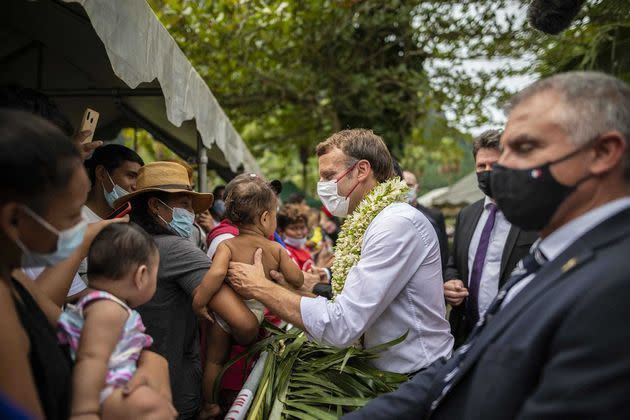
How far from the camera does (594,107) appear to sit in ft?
5.79

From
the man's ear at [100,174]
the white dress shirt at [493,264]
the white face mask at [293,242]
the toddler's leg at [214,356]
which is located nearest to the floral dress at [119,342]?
the toddler's leg at [214,356]

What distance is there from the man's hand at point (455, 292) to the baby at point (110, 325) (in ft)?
7.95

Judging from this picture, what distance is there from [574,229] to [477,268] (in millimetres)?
2448

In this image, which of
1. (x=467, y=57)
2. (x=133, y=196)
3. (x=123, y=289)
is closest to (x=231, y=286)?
(x=133, y=196)

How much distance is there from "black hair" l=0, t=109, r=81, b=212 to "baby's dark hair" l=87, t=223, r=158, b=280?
496mm

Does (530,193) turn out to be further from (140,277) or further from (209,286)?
(209,286)

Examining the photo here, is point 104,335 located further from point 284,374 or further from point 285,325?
point 285,325

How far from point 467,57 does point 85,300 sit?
1127 centimetres

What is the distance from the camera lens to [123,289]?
213 centimetres

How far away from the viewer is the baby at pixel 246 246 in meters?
3.37

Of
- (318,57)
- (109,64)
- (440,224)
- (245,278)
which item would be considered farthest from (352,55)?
(245,278)

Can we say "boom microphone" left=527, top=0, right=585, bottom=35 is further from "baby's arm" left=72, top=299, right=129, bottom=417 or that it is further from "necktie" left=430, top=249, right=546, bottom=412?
"baby's arm" left=72, top=299, right=129, bottom=417

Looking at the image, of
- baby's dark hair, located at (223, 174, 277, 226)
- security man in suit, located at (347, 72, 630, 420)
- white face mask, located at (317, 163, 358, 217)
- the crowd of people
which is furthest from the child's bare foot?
security man in suit, located at (347, 72, 630, 420)

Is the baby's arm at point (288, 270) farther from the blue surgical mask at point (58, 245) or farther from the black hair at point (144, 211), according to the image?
the blue surgical mask at point (58, 245)
